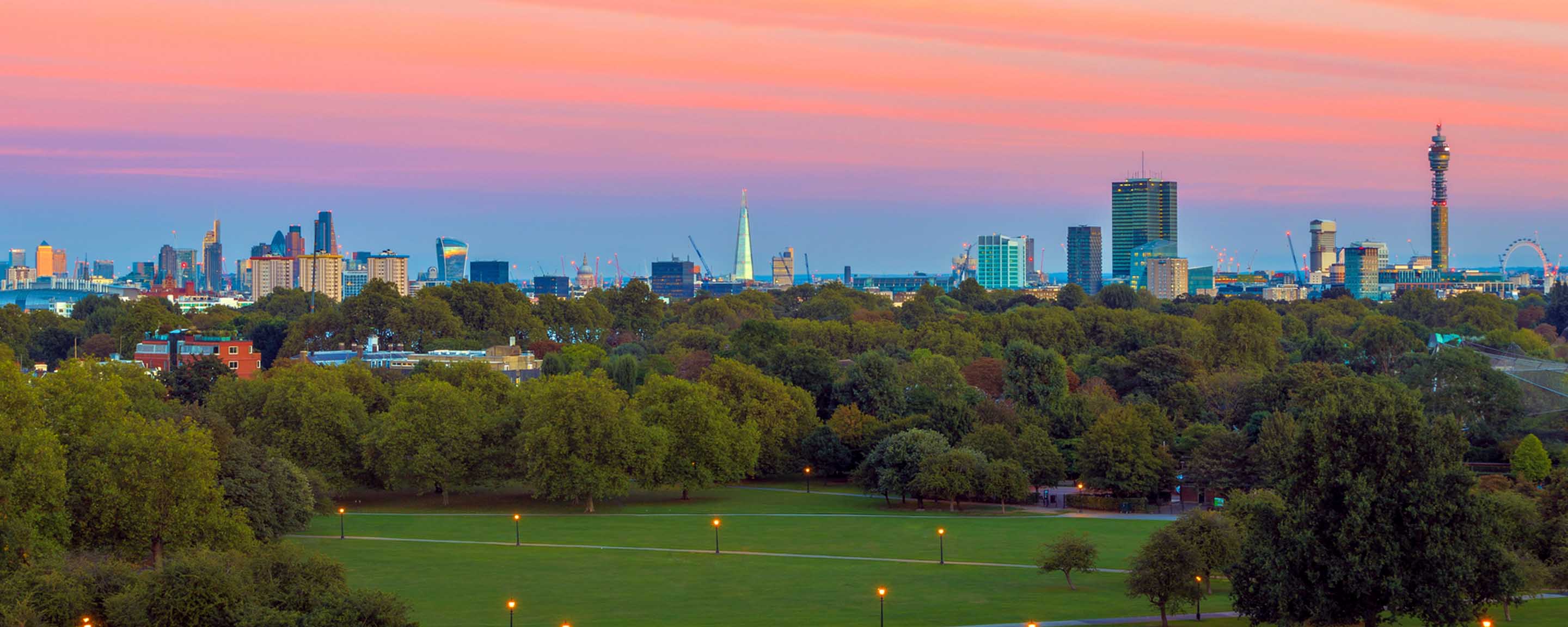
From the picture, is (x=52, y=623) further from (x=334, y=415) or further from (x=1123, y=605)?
(x=334, y=415)

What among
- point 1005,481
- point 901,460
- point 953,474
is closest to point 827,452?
point 901,460

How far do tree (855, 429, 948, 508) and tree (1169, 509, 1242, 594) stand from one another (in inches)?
926

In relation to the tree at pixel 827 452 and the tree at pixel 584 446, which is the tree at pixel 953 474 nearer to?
the tree at pixel 827 452

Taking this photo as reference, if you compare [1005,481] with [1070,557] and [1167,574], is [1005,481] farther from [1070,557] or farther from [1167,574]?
[1167,574]

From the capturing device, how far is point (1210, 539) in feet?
147

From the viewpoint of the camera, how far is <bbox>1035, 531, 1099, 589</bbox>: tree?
155 feet

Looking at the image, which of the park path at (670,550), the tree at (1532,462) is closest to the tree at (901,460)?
the park path at (670,550)

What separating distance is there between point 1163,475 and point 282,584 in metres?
41.1

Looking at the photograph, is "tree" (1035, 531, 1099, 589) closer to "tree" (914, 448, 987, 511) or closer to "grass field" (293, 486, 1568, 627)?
"grass field" (293, 486, 1568, 627)

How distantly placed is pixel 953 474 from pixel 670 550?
50.1 feet

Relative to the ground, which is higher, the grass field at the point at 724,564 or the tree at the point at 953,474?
the tree at the point at 953,474

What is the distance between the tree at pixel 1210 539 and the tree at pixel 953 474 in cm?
2166

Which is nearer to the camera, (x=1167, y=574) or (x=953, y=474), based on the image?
(x=1167, y=574)

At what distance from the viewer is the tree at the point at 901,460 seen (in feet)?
227
